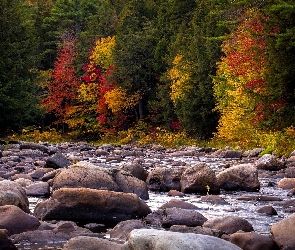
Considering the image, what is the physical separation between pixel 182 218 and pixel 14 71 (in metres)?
28.5

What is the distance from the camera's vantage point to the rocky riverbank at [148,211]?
548 centimetres

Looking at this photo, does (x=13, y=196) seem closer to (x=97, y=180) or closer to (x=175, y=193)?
(x=97, y=180)

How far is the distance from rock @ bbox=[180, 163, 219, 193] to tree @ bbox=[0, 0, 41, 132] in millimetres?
24070

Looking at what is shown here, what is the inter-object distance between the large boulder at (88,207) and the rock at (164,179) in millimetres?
3384

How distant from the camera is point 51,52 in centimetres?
5944

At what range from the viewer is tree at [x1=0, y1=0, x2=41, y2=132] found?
3372cm

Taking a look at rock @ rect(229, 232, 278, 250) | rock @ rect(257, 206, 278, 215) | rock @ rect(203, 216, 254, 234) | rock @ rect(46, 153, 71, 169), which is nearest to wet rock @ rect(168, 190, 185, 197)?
rock @ rect(257, 206, 278, 215)

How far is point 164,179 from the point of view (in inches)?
445

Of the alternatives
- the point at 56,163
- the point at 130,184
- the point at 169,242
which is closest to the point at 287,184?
the point at 130,184

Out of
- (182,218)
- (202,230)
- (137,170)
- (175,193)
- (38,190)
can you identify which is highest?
(202,230)

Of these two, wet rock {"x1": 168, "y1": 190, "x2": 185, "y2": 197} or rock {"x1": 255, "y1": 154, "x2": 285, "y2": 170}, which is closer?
wet rock {"x1": 168, "y1": 190, "x2": 185, "y2": 197}

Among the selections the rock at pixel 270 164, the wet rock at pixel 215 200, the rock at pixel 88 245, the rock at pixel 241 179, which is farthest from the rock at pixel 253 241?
the rock at pixel 270 164

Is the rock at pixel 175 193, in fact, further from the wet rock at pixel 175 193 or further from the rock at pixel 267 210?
the rock at pixel 267 210

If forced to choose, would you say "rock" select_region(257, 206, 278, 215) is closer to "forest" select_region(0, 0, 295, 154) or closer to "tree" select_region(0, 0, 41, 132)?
"forest" select_region(0, 0, 295, 154)
